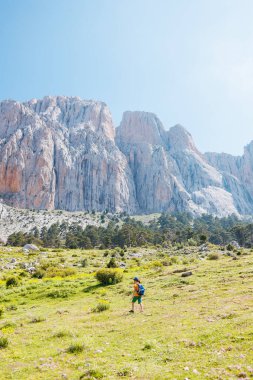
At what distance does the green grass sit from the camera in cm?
1149

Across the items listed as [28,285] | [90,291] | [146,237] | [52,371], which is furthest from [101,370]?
[146,237]

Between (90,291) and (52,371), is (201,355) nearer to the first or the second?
(52,371)

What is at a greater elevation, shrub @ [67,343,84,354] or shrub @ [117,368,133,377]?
shrub @ [117,368,133,377]

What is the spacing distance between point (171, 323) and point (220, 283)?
11.9 meters

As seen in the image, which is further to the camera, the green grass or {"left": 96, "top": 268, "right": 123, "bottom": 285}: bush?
{"left": 96, "top": 268, "right": 123, "bottom": 285}: bush

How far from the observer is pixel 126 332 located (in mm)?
16984

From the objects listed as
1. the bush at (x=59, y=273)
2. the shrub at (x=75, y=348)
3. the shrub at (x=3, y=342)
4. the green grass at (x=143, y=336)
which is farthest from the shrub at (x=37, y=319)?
the bush at (x=59, y=273)

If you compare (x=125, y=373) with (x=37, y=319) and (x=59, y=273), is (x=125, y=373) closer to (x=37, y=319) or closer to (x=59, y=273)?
(x=37, y=319)

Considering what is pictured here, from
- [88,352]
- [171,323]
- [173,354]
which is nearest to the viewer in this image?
[173,354]

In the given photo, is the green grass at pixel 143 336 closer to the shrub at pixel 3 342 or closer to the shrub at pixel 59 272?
the shrub at pixel 3 342

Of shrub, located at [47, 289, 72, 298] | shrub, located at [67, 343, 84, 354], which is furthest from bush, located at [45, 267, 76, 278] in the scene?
shrub, located at [67, 343, 84, 354]

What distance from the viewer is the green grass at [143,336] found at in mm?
11492

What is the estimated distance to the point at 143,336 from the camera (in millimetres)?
15922

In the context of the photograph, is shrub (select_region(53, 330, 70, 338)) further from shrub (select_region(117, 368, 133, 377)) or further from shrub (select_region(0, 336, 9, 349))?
shrub (select_region(117, 368, 133, 377))
